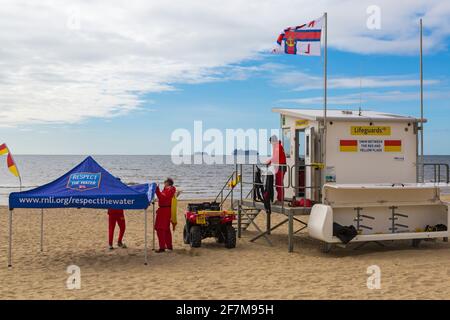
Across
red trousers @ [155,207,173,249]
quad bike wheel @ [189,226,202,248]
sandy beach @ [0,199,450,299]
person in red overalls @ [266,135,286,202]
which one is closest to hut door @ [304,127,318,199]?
person in red overalls @ [266,135,286,202]

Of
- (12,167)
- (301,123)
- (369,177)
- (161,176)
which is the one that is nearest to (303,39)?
(301,123)

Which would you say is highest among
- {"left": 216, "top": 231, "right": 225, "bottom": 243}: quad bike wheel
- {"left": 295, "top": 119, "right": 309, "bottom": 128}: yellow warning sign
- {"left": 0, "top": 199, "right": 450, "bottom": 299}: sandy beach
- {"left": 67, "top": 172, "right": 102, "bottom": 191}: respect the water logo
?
{"left": 295, "top": 119, "right": 309, "bottom": 128}: yellow warning sign

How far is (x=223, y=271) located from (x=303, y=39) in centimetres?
574

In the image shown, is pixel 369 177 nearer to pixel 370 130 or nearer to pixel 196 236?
pixel 370 130

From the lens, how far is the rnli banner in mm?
12477

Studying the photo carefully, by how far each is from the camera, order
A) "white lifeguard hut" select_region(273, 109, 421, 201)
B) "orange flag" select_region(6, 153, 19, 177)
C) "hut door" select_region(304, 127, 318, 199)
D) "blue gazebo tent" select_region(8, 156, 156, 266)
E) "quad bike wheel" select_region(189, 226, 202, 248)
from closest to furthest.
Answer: "blue gazebo tent" select_region(8, 156, 156, 266) < "orange flag" select_region(6, 153, 19, 177) < "white lifeguard hut" select_region(273, 109, 421, 201) < "hut door" select_region(304, 127, 318, 199) < "quad bike wheel" select_region(189, 226, 202, 248)

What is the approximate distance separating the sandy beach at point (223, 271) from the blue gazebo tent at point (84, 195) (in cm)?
108

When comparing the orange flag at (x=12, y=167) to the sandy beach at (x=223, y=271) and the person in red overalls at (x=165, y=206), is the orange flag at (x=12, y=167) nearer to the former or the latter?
the sandy beach at (x=223, y=271)

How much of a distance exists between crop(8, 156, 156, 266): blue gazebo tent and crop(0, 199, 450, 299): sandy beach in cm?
108

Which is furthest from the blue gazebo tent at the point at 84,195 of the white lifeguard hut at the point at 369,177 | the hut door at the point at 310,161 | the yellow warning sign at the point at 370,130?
the yellow warning sign at the point at 370,130

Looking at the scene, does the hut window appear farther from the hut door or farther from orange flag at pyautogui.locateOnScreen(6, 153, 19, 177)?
orange flag at pyautogui.locateOnScreen(6, 153, 19, 177)

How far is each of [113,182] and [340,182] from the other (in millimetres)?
5101

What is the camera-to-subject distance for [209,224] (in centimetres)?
1273
